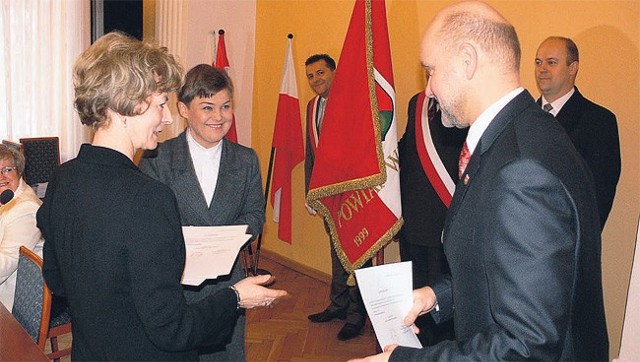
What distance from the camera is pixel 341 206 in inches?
142

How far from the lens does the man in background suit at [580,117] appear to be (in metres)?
2.89

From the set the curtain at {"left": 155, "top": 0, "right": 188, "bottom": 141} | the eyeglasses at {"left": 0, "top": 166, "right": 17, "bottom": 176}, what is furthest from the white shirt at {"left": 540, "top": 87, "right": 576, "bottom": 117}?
the curtain at {"left": 155, "top": 0, "right": 188, "bottom": 141}

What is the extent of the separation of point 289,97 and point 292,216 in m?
1.09

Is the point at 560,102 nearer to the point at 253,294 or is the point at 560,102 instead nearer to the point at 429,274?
the point at 429,274

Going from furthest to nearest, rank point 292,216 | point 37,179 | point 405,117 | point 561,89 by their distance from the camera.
→ point 292,216, point 37,179, point 405,117, point 561,89

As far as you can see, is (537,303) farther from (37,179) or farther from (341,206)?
(37,179)

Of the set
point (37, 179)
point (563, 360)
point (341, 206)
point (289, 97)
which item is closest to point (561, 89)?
point (341, 206)

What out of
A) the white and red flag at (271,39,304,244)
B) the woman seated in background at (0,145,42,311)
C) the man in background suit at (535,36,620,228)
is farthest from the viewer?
the white and red flag at (271,39,304,244)

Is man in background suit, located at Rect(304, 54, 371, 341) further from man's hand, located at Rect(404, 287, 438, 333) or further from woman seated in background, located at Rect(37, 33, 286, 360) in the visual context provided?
woman seated in background, located at Rect(37, 33, 286, 360)

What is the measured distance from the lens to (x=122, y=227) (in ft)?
4.14

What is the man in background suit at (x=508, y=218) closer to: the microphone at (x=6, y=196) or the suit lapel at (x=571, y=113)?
the suit lapel at (x=571, y=113)

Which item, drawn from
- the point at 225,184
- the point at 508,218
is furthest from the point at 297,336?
the point at 508,218

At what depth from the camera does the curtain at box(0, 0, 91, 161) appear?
4949mm

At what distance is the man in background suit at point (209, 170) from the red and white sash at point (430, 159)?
122cm
